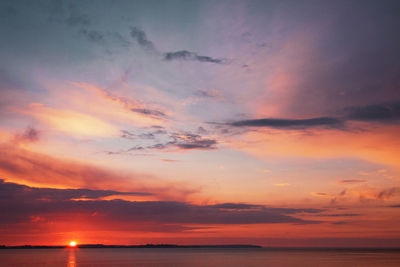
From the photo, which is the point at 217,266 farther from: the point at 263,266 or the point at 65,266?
the point at 65,266

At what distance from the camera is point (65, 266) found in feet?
471

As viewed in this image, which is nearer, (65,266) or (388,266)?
(388,266)

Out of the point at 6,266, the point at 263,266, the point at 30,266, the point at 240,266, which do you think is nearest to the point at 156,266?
the point at 240,266

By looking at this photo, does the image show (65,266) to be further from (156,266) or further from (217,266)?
(217,266)

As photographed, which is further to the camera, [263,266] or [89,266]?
[89,266]

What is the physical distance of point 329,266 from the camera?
136 m

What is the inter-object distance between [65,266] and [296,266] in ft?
303

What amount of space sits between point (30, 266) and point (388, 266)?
139448mm

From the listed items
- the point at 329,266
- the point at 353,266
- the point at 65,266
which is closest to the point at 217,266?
the point at 329,266

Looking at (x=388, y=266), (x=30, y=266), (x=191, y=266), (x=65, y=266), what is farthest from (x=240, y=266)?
(x=30, y=266)

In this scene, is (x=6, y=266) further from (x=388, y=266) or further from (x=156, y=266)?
(x=388, y=266)

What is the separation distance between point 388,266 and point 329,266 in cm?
2055

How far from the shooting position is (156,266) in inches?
5404

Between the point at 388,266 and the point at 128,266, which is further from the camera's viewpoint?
the point at 128,266
